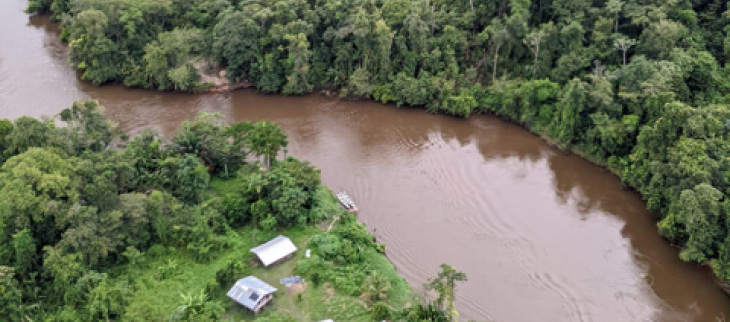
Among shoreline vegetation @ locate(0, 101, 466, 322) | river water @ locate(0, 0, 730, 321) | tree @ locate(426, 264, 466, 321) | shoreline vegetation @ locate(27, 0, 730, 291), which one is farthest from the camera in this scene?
shoreline vegetation @ locate(27, 0, 730, 291)

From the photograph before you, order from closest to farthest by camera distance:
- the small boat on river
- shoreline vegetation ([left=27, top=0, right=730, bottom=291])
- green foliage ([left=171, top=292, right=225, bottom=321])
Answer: green foliage ([left=171, top=292, right=225, bottom=321]) < the small boat on river < shoreline vegetation ([left=27, top=0, right=730, bottom=291])

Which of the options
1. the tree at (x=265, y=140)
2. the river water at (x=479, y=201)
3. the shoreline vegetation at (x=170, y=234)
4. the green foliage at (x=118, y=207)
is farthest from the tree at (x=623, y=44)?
the tree at (x=265, y=140)

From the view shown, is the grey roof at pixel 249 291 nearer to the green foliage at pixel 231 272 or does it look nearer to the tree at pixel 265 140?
the green foliage at pixel 231 272

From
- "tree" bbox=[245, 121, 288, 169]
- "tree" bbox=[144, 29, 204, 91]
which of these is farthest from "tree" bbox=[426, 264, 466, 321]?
"tree" bbox=[144, 29, 204, 91]

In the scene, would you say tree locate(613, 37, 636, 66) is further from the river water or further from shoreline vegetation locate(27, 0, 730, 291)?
the river water

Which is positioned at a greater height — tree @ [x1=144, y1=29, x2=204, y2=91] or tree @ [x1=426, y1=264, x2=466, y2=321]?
tree @ [x1=144, y1=29, x2=204, y2=91]

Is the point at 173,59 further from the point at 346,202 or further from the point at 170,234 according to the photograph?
the point at 346,202

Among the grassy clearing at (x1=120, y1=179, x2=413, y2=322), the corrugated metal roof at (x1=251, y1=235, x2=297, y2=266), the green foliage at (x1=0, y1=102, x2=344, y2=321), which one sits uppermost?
the green foliage at (x1=0, y1=102, x2=344, y2=321)
